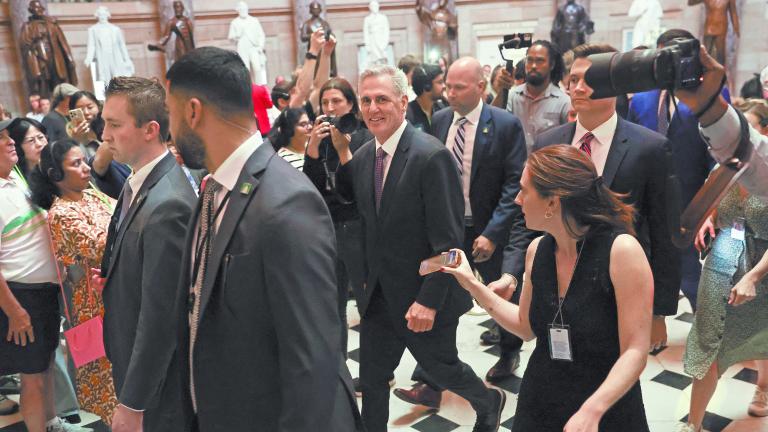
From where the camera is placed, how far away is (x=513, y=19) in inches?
639

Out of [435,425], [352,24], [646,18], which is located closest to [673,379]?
[435,425]

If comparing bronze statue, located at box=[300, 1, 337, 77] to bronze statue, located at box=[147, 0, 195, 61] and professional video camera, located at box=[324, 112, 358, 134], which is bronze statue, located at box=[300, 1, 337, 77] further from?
professional video camera, located at box=[324, 112, 358, 134]

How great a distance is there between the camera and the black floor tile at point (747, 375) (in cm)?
383

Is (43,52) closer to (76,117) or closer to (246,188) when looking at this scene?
(76,117)

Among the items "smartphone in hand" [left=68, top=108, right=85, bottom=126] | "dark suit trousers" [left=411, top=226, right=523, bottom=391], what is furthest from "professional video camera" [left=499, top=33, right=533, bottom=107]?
"smartphone in hand" [left=68, top=108, right=85, bottom=126]

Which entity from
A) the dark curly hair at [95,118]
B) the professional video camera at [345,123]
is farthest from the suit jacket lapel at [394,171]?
the dark curly hair at [95,118]

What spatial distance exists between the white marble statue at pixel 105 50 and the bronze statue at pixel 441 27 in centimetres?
657

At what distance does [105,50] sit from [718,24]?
13.0 m

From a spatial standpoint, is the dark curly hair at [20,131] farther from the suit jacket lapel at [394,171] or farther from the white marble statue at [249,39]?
the white marble statue at [249,39]

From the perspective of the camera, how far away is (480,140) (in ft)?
12.2

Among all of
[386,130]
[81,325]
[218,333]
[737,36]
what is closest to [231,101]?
[218,333]

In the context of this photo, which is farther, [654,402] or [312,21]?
[312,21]

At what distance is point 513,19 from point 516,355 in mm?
13701

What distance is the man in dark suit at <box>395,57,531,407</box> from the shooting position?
3.69 m
